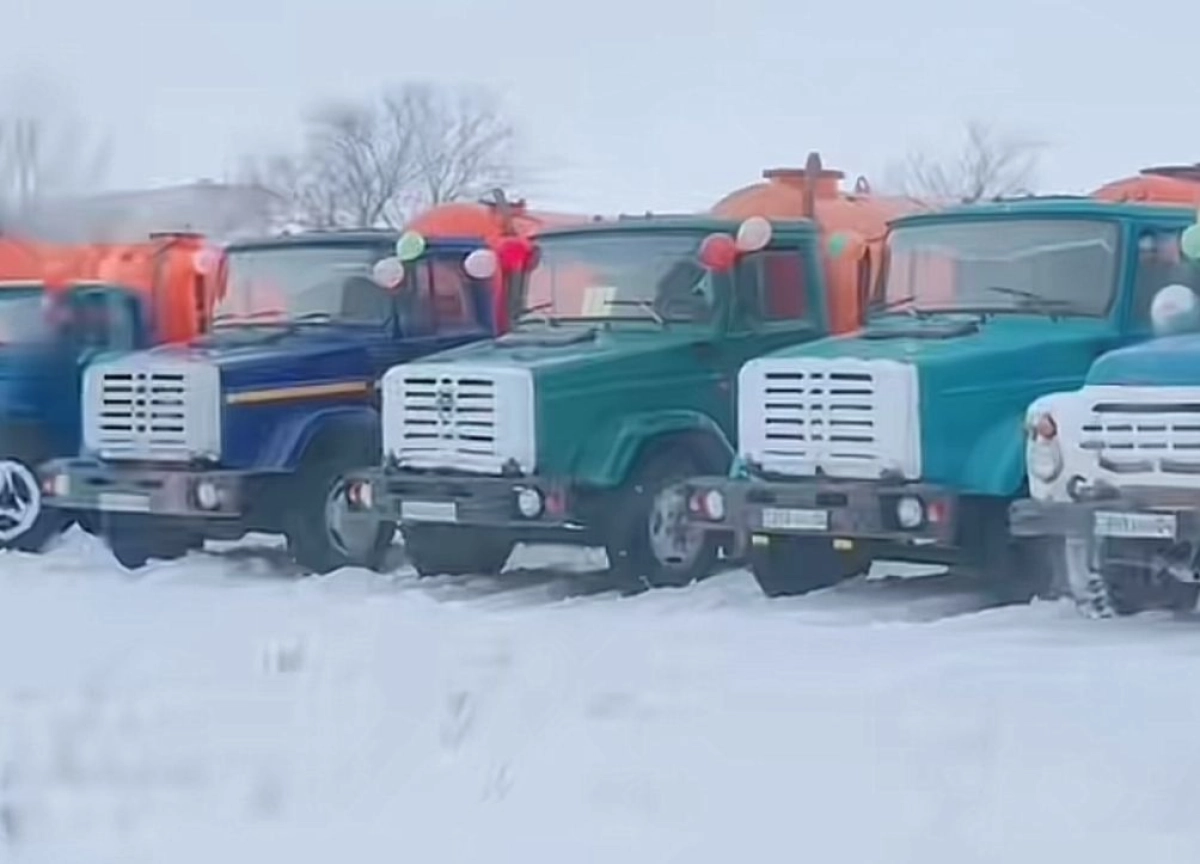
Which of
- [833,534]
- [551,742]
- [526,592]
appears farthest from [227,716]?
[526,592]

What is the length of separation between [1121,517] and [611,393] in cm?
300

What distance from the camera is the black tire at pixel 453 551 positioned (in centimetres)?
1296

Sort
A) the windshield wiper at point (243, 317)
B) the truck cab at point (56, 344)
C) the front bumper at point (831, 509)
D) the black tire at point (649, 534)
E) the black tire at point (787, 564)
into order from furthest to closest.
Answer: the truck cab at point (56, 344) < the windshield wiper at point (243, 317) < the black tire at point (649, 534) < the black tire at point (787, 564) < the front bumper at point (831, 509)

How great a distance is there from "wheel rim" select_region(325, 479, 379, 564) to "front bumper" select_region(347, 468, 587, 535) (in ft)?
2.04

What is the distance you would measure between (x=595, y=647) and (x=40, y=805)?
137 inches

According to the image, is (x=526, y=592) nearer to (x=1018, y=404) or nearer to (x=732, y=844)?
(x=1018, y=404)

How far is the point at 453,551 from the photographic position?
13.1 m

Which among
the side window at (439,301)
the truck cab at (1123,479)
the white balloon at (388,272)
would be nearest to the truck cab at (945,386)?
the truck cab at (1123,479)

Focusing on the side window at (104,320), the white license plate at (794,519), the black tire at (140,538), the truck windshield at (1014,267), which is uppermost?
the truck windshield at (1014,267)

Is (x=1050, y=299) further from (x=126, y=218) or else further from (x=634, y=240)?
(x=126, y=218)

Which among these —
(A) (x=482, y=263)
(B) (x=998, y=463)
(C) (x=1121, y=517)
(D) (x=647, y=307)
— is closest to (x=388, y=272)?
(A) (x=482, y=263)

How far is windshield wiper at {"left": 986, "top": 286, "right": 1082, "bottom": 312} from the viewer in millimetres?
11141

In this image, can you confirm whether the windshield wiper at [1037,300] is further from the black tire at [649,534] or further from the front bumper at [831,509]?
the black tire at [649,534]

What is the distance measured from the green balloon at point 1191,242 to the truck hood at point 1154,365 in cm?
78
